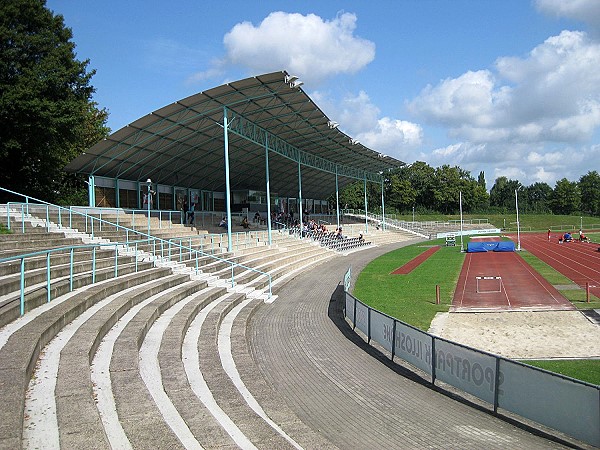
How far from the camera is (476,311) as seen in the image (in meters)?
16.7

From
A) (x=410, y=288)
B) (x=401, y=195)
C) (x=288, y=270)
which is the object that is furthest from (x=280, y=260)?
(x=401, y=195)

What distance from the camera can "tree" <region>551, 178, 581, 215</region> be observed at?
117 metres

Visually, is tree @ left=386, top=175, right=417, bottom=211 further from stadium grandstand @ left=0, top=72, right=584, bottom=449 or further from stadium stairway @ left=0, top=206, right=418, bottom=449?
stadium stairway @ left=0, top=206, right=418, bottom=449

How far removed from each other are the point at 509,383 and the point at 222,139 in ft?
91.3

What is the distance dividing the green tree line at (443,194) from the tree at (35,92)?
68.1 m

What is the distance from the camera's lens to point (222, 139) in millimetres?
32688

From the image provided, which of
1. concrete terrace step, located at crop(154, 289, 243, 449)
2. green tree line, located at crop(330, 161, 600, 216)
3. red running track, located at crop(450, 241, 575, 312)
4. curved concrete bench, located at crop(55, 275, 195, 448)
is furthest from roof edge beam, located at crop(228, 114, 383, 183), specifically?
green tree line, located at crop(330, 161, 600, 216)

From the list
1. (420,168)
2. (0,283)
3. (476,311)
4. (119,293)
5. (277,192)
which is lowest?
(476,311)

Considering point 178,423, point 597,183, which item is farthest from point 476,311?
point 597,183

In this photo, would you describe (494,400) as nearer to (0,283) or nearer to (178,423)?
(178,423)

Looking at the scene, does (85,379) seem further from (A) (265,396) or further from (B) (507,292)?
(B) (507,292)

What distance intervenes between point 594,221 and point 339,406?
102m

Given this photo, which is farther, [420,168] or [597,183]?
[597,183]

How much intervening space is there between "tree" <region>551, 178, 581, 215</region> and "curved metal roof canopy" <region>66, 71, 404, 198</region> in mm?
90557
